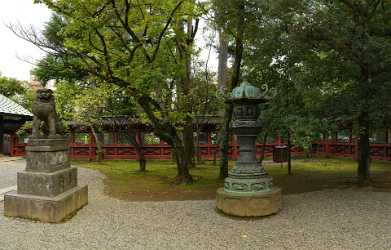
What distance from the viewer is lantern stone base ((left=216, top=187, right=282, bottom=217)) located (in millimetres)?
7496

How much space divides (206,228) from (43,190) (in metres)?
3.33

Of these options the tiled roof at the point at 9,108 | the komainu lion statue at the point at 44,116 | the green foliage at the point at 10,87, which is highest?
the green foliage at the point at 10,87

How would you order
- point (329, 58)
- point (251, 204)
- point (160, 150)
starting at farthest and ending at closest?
point (160, 150) → point (329, 58) → point (251, 204)

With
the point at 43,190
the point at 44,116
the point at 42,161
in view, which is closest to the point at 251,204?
the point at 43,190

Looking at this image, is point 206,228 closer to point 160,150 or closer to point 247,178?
point 247,178

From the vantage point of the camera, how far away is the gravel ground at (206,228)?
596 centimetres

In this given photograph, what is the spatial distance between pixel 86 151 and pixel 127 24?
1405cm

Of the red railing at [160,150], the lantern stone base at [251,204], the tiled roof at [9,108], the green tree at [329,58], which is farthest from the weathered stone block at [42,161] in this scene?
the tiled roof at [9,108]

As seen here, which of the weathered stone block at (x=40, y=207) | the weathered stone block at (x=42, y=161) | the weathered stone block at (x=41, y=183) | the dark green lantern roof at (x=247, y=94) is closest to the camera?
the weathered stone block at (x=40, y=207)

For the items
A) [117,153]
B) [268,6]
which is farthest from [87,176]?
[268,6]

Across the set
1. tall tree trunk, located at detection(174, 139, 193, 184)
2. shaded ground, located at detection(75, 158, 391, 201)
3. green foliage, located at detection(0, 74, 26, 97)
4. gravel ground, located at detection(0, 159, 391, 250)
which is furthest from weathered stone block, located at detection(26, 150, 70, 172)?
green foliage, located at detection(0, 74, 26, 97)

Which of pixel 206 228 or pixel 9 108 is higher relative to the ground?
pixel 9 108

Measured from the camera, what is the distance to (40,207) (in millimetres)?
7297

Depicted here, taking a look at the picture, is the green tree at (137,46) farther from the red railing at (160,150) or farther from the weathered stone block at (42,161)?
the red railing at (160,150)
